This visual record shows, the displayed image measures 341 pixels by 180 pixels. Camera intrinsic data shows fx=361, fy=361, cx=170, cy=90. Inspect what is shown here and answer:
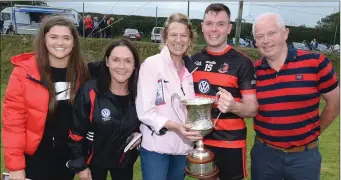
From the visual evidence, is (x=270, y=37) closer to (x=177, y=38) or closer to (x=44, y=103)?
(x=177, y=38)

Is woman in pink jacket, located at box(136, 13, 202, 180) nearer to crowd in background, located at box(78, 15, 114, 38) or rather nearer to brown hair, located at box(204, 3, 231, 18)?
brown hair, located at box(204, 3, 231, 18)

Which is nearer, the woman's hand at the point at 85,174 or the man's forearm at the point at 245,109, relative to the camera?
the man's forearm at the point at 245,109

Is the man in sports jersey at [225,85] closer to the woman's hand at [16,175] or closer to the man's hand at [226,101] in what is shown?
the man's hand at [226,101]

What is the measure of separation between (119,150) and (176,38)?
3.25ft

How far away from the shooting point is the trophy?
2609mm

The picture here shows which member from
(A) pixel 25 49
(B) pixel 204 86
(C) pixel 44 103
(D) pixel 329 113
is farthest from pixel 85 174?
(A) pixel 25 49

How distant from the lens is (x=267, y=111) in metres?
2.84

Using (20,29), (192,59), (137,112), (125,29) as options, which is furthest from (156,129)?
(20,29)

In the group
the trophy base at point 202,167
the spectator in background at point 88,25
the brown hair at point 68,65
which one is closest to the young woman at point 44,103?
the brown hair at point 68,65

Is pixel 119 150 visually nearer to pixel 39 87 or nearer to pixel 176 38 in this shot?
pixel 39 87

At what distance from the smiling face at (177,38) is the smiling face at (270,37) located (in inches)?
22.9

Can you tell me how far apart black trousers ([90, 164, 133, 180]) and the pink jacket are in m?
0.37

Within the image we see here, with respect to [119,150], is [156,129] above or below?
above

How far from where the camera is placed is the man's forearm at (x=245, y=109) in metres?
2.67
